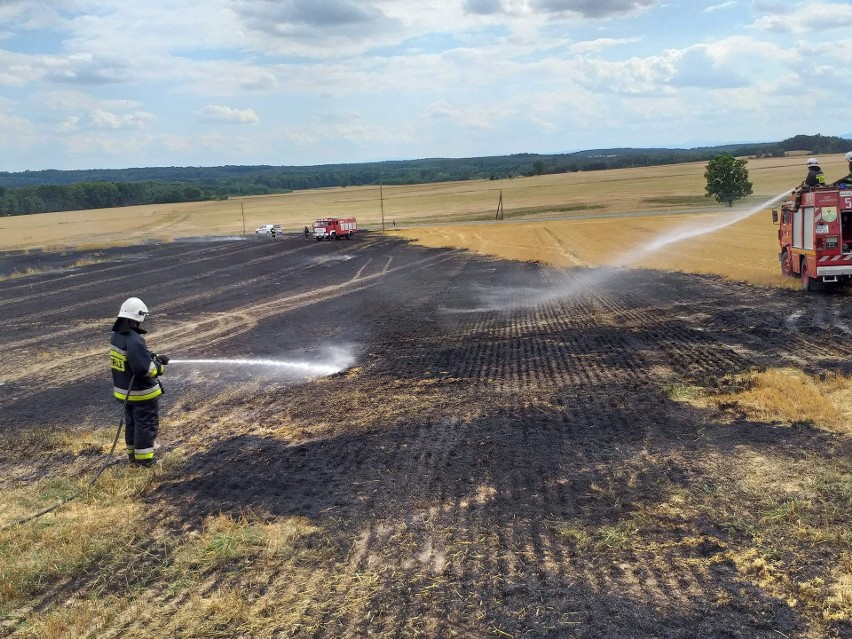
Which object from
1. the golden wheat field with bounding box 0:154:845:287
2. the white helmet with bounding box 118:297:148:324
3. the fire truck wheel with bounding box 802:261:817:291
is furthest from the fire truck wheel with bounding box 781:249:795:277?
the white helmet with bounding box 118:297:148:324

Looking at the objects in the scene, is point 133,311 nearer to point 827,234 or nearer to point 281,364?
point 281,364

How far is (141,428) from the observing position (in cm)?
810

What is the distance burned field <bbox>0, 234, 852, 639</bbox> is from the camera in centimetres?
497

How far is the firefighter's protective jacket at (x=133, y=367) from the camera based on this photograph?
8.04 metres

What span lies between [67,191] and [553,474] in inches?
5641

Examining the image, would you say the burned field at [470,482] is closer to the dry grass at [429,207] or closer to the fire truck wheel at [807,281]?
the fire truck wheel at [807,281]

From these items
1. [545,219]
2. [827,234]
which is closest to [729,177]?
[545,219]

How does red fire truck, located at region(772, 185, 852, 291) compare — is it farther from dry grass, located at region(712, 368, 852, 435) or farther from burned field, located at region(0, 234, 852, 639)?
dry grass, located at region(712, 368, 852, 435)

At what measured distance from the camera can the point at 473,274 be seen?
27.3 m

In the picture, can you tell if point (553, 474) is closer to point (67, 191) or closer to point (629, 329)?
point (629, 329)

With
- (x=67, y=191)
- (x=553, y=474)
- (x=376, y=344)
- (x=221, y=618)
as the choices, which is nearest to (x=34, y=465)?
(x=221, y=618)


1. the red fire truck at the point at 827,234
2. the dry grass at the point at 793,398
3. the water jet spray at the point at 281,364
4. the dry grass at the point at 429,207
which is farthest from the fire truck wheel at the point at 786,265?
the dry grass at the point at 429,207

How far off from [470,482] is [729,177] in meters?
63.5

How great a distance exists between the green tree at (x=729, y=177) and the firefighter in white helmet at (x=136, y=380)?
63.2 meters
